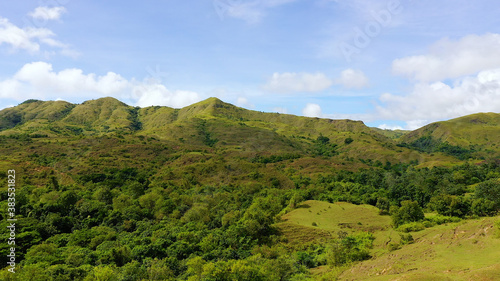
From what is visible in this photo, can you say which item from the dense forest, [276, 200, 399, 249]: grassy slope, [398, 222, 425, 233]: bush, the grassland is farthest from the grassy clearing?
[276, 200, 399, 249]: grassy slope

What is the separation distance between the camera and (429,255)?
33.2 m

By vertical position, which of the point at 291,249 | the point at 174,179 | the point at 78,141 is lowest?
the point at 291,249

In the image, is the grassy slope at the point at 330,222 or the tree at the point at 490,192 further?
the grassy slope at the point at 330,222

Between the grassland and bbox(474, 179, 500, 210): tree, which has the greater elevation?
bbox(474, 179, 500, 210): tree

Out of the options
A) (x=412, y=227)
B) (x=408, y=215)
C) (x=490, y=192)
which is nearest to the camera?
(x=412, y=227)

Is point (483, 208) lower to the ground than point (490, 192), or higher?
lower

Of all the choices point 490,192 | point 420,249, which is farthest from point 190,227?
point 490,192

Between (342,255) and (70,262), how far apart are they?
39236mm

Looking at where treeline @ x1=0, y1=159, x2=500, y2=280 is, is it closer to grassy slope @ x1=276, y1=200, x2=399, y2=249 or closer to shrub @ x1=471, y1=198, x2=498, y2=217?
shrub @ x1=471, y1=198, x2=498, y2=217

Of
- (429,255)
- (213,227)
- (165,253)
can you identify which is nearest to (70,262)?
(165,253)

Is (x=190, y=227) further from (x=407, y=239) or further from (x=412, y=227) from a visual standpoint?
(x=412, y=227)

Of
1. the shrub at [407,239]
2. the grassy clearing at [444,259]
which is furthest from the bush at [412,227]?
the grassy clearing at [444,259]

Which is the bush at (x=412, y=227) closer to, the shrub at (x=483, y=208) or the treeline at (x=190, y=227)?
the treeline at (x=190, y=227)

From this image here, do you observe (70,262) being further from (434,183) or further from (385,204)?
(434,183)
